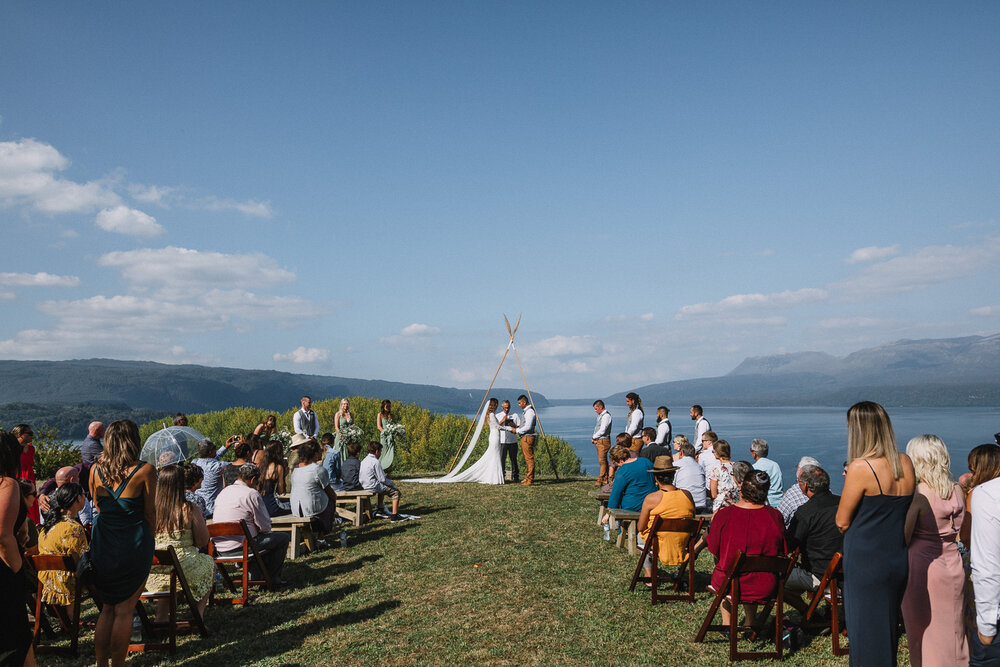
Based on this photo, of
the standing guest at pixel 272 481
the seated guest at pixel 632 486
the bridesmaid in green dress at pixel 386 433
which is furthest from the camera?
the bridesmaid in green dress at pixel 386 433

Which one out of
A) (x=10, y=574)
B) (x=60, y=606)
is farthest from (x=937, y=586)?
(x=60, y=606)

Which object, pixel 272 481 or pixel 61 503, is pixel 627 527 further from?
pixel 61 503

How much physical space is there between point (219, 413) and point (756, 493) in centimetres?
2356

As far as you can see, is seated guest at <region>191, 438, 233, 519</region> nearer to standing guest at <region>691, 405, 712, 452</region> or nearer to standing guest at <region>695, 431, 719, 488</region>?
standing guest at <region>695, 431, 719, 488</region>

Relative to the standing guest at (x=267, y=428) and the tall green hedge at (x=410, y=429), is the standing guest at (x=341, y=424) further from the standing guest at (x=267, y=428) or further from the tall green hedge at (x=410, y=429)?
the tall green hedge at (x=410, y=429)

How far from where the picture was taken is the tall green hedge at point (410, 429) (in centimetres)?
2111

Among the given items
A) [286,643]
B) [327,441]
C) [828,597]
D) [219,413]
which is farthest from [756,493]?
[219,413]

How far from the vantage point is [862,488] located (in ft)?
11.4

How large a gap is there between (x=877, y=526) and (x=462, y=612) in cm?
397

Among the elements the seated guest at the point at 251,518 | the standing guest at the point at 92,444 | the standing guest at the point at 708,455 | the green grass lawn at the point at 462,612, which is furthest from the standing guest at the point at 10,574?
the standing guest at the point at 708,455

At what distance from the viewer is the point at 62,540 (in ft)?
17.1

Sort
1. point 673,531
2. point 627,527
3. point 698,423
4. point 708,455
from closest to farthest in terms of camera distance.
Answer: point 673,531
point 627,527
point 708,455
point 698,423

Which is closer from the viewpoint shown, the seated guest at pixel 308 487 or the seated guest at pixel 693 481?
the seated guest at pixel 693 481

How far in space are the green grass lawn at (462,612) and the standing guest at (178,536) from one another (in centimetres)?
48
